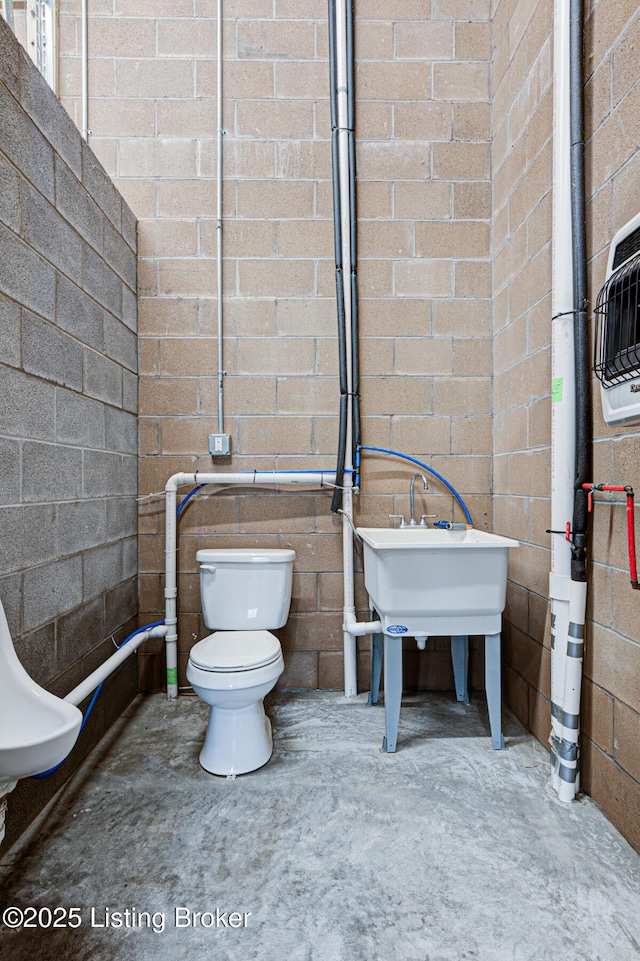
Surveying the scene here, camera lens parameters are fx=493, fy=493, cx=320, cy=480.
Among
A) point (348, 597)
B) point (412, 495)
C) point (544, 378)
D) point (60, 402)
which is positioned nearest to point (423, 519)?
point (412, 495)

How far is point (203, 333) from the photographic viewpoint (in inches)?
88.4

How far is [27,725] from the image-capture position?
107cm

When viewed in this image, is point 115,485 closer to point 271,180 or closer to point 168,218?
point 168,218

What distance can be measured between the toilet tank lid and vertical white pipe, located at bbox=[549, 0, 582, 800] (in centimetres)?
103

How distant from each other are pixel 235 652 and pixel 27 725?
2.44ft

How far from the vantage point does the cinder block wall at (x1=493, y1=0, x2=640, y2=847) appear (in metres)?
1.34

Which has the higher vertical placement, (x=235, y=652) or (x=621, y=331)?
(x=621, y=331)

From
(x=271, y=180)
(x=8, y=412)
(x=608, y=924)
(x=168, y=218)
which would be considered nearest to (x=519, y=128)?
(x=271, y=180)

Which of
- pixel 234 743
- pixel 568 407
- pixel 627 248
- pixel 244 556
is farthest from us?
pixel 244 556

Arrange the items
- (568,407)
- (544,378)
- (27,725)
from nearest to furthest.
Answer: (27,725), (568,407), (544,378)

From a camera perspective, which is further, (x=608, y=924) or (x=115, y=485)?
(x=115, y=485)

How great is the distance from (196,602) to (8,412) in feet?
4.00

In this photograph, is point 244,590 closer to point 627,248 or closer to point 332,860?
point 332,860

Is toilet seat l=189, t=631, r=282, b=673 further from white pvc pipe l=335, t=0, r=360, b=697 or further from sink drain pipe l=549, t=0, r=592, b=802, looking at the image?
sink drain pipe l=549, t=0, r=592, b=802
